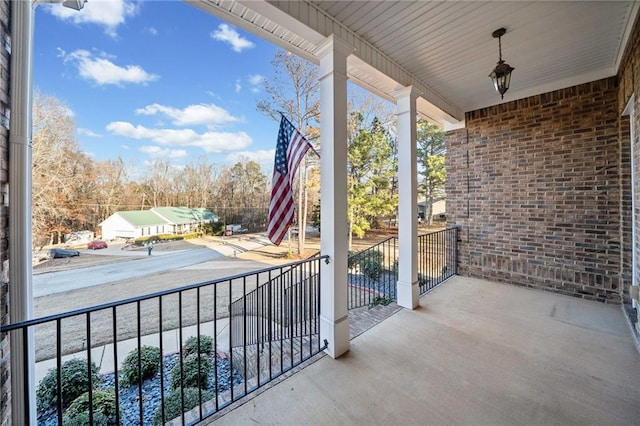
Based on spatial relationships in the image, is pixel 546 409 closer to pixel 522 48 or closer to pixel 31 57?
pixel 522 48

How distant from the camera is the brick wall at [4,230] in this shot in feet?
3.72

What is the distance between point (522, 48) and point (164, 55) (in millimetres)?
13509

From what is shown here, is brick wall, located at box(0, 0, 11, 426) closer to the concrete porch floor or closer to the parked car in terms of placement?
the concrete porch floor

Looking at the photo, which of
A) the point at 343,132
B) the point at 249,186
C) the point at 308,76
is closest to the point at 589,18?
the point at 343,132

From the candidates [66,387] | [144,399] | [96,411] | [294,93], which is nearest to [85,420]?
[96,411]

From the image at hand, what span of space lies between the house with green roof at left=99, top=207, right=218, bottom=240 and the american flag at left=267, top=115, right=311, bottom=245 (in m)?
8.12

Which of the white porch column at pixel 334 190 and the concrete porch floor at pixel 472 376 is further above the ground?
the white porch column at pixel 334 190

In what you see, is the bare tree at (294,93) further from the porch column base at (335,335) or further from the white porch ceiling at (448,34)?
the porch column base at (335,335)

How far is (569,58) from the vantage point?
2.86m

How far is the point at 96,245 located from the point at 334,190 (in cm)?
879

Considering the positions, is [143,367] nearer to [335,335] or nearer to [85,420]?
[85,420]

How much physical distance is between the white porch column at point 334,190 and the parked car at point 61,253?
8.38 m

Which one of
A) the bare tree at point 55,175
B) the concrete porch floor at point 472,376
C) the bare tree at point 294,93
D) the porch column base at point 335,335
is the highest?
the bare tree at point 294,93

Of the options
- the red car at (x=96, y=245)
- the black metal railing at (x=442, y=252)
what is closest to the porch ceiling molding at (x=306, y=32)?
the black metal railing at (x=442, y=252)
